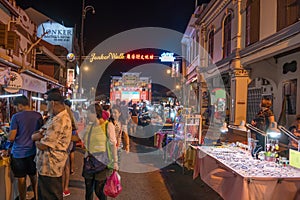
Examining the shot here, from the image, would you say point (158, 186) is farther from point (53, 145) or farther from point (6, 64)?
point (6, 64)

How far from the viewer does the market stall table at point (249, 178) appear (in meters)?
4.27

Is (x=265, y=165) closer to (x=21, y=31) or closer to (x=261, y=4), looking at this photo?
(x=261, y=4)

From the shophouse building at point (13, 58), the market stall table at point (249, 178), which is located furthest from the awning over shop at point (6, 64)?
the market stall table at point (249, 178)

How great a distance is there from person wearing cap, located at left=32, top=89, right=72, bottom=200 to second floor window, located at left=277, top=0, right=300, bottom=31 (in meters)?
8.77

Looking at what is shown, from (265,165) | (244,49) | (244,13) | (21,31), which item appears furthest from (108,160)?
(21,31)

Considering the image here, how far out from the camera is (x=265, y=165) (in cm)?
515

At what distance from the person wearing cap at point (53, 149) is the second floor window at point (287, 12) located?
8773mm

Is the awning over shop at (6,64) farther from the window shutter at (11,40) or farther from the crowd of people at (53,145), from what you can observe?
the crowd of people at (53,145)

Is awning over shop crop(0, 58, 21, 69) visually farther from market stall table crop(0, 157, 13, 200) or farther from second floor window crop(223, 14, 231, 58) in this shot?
second floor window crop(223, 14, 231, 58)

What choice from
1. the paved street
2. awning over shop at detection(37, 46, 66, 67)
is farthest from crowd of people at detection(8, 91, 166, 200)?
awning over shop at detection(37, 46, 66, 67)

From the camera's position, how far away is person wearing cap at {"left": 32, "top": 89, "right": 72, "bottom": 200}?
4.55 meters

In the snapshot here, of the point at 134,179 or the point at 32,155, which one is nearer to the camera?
the point at 32,155

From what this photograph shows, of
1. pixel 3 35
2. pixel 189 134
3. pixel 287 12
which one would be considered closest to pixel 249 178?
pixel 189 134

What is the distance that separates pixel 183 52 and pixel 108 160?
33.2 meters
